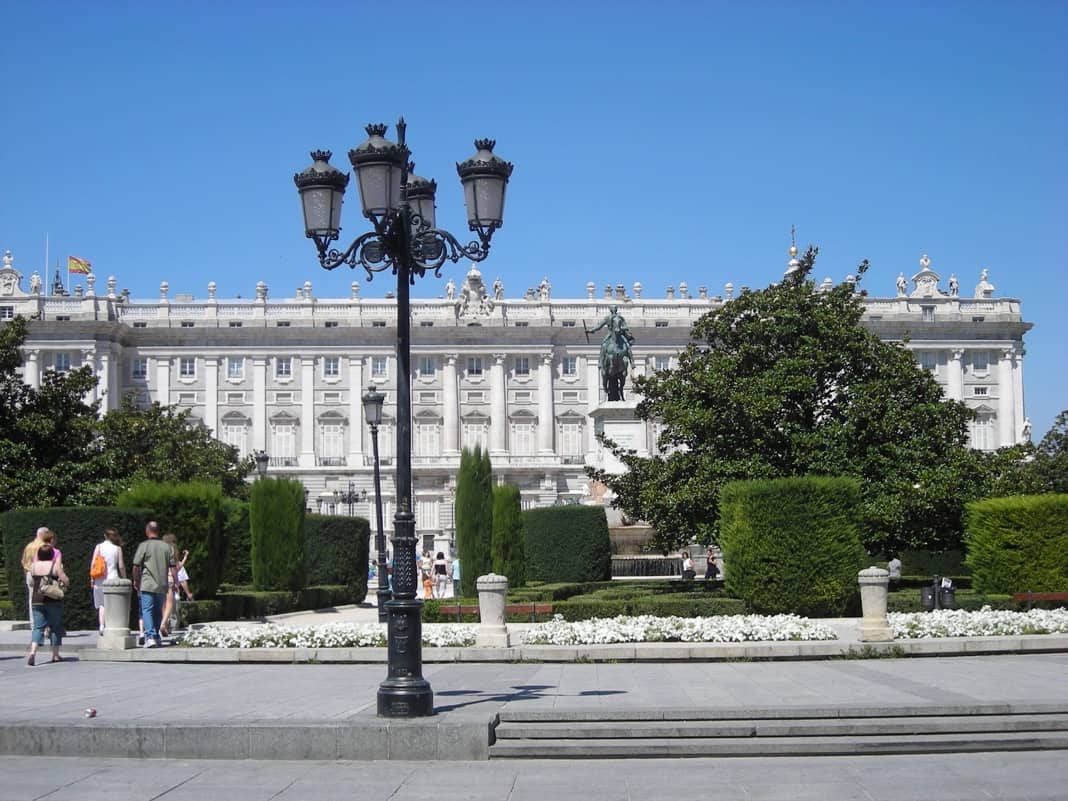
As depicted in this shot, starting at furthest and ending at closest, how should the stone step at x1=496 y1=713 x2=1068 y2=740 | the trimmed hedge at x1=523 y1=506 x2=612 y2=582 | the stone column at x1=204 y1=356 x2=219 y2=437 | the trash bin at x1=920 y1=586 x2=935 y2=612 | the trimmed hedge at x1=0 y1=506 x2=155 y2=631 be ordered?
the stone column at x1=204 y1=356 x2=219 y2=437 → the trimmed hedge at x1=523 y1=506 x2=612 y2=582 → the trash bin at x1=920 y1=586 x2=935 y2=612 → the trimmed hedge at x1=0 y1=506 x2=155 y2=631 → the stone step at x1=496 y1=713 x2=1068 y2=740

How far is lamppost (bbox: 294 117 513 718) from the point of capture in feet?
39.2

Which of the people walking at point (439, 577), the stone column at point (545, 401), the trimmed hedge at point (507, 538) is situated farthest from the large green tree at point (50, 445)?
the stone column at point (545, 401)

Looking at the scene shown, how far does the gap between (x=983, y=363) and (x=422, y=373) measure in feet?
140

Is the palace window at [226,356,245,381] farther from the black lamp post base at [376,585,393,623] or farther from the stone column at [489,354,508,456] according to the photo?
the black lamp post base at [376,585,393,623]

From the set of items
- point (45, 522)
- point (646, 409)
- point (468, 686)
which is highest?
point (646, 409)

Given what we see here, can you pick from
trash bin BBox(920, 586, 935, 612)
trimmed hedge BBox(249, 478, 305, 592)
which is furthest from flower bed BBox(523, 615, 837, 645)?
trimmed hedge BBox(249, 478, 305, 592)

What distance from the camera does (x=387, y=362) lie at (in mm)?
99750

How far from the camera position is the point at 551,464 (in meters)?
97.2

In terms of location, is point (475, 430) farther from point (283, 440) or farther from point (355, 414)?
point (283, 440)

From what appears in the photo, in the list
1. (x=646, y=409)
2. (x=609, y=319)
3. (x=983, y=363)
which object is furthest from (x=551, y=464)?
(x=646, y=409)

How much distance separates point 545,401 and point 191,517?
75.2 m

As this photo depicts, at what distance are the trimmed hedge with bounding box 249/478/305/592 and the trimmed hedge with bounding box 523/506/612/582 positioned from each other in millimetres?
6283

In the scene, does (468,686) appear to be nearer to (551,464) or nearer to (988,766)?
(988,766)

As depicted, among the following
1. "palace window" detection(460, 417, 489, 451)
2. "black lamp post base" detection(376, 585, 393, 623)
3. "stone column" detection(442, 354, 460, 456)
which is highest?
"stone column" detection(442, 354, 460, 456)
